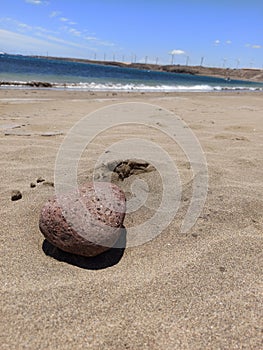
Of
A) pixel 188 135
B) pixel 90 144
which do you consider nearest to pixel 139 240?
pixel 90 144

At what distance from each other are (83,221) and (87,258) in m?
0.22

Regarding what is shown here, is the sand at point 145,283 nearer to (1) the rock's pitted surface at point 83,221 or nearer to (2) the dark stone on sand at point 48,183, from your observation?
(2) the dark stone on sand at point 48,183

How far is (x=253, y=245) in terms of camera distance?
1863 mm

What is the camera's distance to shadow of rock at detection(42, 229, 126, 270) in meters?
1.67

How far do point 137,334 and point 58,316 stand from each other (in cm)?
35

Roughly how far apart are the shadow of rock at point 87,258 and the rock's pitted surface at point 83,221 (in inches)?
2.3

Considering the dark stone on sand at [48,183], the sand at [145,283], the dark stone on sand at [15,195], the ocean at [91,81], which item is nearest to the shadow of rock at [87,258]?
the sand at [145,283]

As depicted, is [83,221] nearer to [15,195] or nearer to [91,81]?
[15,195]

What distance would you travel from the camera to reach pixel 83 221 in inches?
64.6

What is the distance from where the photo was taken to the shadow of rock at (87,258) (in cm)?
167

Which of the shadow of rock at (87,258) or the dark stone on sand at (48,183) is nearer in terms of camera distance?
the shadow of rock at (87,258)

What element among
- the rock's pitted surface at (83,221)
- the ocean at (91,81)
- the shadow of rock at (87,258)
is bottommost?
the ocean at (91,81)

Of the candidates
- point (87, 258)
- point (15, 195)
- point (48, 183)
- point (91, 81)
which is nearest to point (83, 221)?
point (87, 258)

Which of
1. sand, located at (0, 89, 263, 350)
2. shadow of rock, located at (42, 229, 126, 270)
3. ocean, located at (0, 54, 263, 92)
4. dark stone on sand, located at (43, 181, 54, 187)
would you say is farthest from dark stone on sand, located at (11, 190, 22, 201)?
ocean, located at (0, 54, 263, 92)
